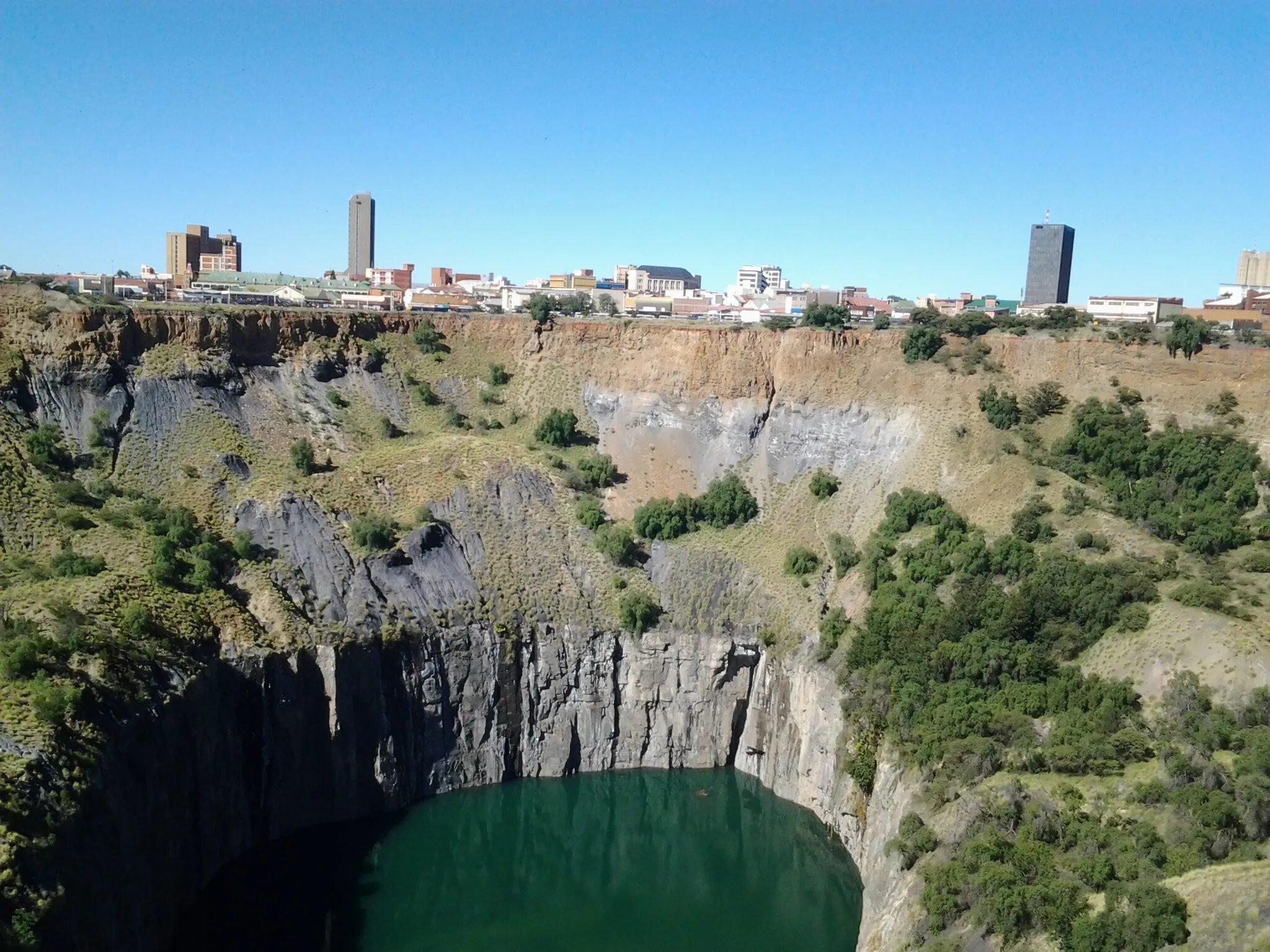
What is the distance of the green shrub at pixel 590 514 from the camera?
60750mm

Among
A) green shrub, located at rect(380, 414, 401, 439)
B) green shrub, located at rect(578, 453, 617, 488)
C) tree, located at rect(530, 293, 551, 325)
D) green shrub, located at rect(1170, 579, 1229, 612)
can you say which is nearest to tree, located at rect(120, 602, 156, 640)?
green shrub, located at rect(380, 414, 401, 439)

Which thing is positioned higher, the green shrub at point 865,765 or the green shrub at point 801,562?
the green shrub at point 801,562

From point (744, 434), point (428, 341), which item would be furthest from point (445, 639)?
point (428, 341)

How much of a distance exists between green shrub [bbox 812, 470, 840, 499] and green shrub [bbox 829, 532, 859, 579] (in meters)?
3.37

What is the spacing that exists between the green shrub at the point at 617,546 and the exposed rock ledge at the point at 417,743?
16.7 ft

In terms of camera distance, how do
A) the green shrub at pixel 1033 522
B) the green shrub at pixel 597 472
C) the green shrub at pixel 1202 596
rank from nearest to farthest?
the green shrub at pixel 1202 596
the green shrub at pixel 1033 522
the green shrub at pixel 597 472

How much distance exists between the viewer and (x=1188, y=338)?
60219 mm

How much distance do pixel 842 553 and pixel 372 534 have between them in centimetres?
2430

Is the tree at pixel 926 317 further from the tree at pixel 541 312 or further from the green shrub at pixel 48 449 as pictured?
the green shrub at pixel 48 449

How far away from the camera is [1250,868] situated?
3078 cm

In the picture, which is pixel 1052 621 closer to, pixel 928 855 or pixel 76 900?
pixel 928 855

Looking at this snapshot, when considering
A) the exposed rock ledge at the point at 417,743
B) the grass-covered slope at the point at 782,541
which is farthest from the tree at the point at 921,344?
the exposed rock ledge at the point at 417,743

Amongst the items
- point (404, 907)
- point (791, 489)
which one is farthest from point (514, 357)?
point (404, 907)

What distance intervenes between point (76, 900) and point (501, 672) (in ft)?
80.0
